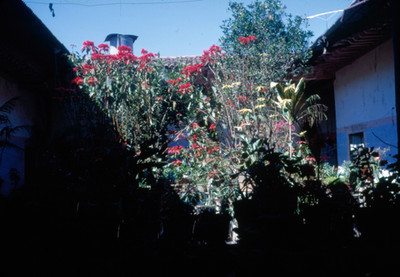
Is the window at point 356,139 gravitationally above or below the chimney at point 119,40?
below

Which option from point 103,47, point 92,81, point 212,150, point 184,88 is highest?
point 103,47

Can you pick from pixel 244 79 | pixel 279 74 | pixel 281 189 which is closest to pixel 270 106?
pixel 244 79

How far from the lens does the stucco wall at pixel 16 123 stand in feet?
16.4

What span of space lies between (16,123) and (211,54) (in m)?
4.26

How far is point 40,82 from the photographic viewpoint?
5949mm

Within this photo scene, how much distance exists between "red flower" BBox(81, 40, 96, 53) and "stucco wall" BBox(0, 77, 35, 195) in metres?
1.53

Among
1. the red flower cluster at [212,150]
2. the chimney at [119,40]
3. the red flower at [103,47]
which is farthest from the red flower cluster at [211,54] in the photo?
the chimney at [119,40]

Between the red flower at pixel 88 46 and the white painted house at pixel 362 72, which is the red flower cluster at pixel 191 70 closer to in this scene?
the red flower at pixel 88 46

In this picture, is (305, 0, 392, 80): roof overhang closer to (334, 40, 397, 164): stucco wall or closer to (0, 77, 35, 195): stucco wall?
(334, 40, 397, 164): stucco wall

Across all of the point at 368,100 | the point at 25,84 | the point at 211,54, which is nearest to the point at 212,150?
the point at 211,54

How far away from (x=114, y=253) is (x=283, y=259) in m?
1.37

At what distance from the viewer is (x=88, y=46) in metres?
5.04

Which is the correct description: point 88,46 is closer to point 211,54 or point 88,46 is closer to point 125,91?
point 125,91

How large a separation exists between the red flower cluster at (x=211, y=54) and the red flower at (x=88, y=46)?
211 cm
